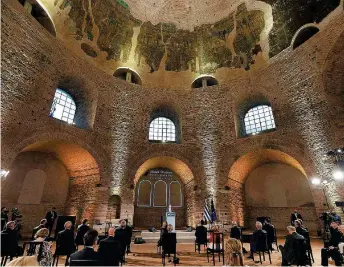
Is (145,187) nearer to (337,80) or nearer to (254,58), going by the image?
(254,58)

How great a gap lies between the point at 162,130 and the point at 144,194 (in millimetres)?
4903

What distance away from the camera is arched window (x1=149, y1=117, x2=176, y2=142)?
1556cm

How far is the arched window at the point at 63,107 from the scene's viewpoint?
40.7 ft

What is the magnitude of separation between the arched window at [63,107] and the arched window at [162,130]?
18.1 ft

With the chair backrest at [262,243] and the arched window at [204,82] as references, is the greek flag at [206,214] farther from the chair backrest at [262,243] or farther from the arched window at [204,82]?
the arched window at [204,82]

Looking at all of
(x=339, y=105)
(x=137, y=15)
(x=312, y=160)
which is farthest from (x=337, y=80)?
(x=137, y=15)

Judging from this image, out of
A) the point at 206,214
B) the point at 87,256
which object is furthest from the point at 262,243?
the point at 206,214

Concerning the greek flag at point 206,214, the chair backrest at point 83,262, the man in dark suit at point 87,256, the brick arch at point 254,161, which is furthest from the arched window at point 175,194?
the chair backrest at point 83,262

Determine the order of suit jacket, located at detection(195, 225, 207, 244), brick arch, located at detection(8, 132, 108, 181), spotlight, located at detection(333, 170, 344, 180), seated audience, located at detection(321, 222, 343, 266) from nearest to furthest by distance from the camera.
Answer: seated audience, located at detection(321, 222, 343, 266)
suit jacket, located at detection(195, 225, 207, 244)
spotlight, located at detection(333, 170, 344, 180)
brick arch, located at detection(8, 132, 108, 181)

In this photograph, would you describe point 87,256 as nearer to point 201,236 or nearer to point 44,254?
point 44,254

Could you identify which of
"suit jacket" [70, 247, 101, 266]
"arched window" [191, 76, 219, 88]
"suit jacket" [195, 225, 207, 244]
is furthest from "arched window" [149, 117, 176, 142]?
"suit jacket" [70, 247, 101, 266]

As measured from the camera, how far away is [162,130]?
15.9m

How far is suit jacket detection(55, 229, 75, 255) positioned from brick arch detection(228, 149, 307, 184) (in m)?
9.82

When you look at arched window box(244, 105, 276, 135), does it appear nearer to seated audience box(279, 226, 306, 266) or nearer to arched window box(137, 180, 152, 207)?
arched window box(137, 180, 152, 207)
